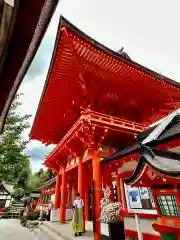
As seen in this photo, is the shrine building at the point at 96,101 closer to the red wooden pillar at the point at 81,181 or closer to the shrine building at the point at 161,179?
the red wooden pillar at the point at 81,181

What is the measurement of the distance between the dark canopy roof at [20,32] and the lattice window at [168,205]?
3.75 m

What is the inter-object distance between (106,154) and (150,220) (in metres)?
3.11

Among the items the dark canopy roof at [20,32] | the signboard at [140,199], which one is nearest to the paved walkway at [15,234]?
the signboard at [140,199]

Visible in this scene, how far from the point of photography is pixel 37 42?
1505 millimetres

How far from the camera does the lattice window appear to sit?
3.54 meters

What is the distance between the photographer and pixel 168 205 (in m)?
3.69

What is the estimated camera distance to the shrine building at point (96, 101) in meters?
6.85

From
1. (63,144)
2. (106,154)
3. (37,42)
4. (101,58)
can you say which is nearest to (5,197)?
(63,144)

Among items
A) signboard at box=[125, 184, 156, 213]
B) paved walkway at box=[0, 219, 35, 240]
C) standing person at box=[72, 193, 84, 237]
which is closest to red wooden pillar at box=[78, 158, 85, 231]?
standing person at box=[72, 193, 84, 237]

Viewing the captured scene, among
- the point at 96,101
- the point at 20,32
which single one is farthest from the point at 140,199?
the point at 20,32

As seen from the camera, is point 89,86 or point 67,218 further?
point 67,218

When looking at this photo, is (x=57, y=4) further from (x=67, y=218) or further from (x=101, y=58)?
(x=67, y=218)

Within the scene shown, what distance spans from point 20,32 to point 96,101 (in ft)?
25.8

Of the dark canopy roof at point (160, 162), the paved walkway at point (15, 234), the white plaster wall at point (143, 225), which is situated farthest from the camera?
the paved walkway at point (15, 234)
